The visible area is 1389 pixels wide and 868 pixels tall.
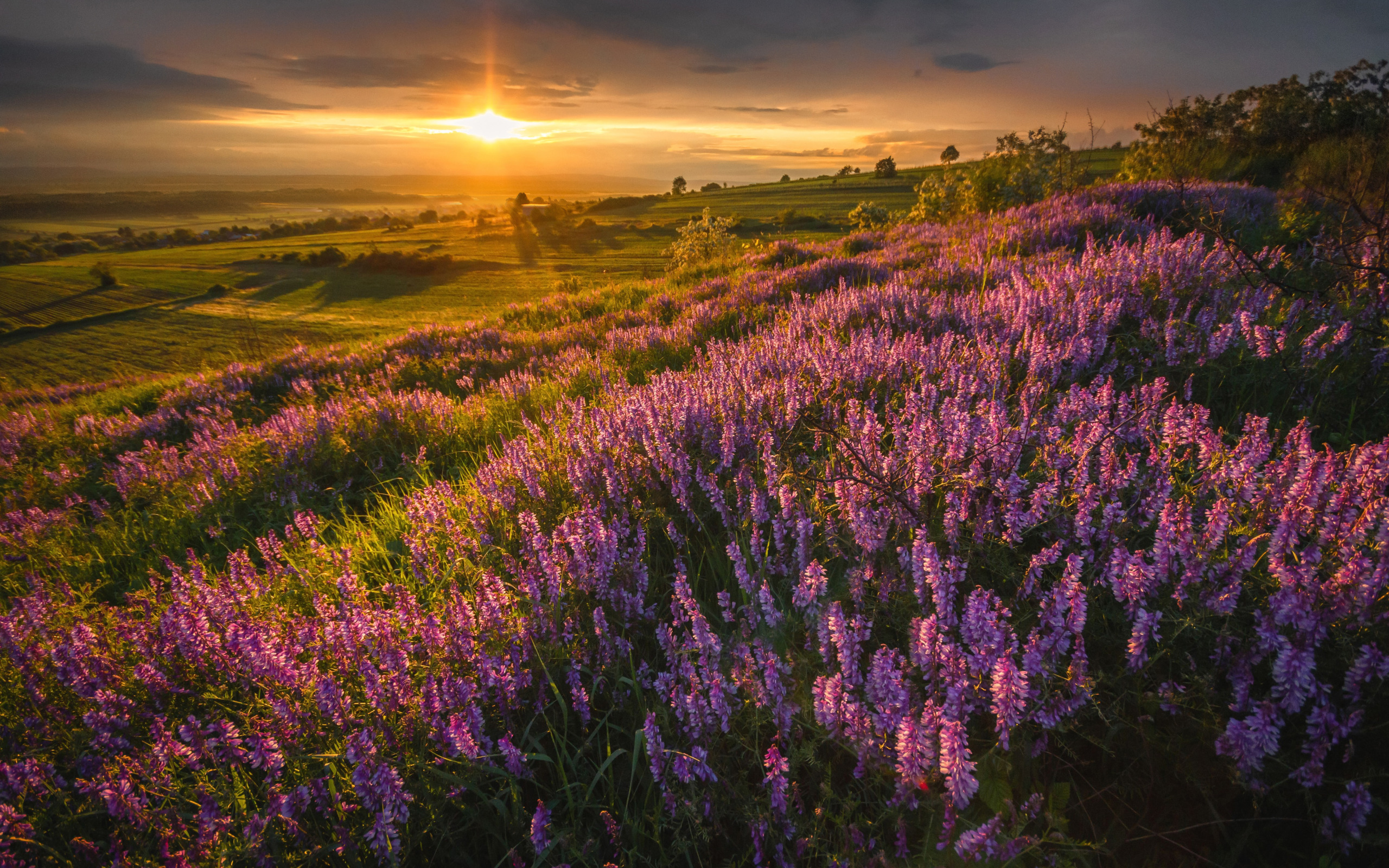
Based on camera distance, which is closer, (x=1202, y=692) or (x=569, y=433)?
(x=1202, y=692)

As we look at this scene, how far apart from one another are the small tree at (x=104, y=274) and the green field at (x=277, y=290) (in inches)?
14.9

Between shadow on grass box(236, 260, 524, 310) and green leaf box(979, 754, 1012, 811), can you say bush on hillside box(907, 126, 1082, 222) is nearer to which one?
green leaf box(979, 754, 1012, 811)

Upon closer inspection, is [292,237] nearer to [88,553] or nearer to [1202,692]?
[88,553]

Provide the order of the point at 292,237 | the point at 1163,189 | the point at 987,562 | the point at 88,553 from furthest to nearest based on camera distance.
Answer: the point at 292,237
the point at 1163,189
the point at 88,553
the point at 987,562

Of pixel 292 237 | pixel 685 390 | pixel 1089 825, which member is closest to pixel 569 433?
pixel 685 390

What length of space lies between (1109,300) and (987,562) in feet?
11.6

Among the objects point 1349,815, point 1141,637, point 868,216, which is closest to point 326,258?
point 868,216

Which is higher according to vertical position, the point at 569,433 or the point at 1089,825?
the point at 569,433

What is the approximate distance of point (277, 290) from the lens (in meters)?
32.3

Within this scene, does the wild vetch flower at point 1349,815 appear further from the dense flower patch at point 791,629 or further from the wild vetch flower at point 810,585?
the wild vetch flower at point 810,585

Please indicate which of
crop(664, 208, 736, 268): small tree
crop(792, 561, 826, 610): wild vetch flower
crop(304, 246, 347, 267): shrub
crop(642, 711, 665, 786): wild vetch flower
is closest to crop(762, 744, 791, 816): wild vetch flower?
crop(642, 711, 665, 786): wild vetch flower

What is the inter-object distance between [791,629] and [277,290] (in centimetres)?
3994

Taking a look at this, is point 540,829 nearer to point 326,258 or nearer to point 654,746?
point 654,746

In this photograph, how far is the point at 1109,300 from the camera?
14.7 ft
